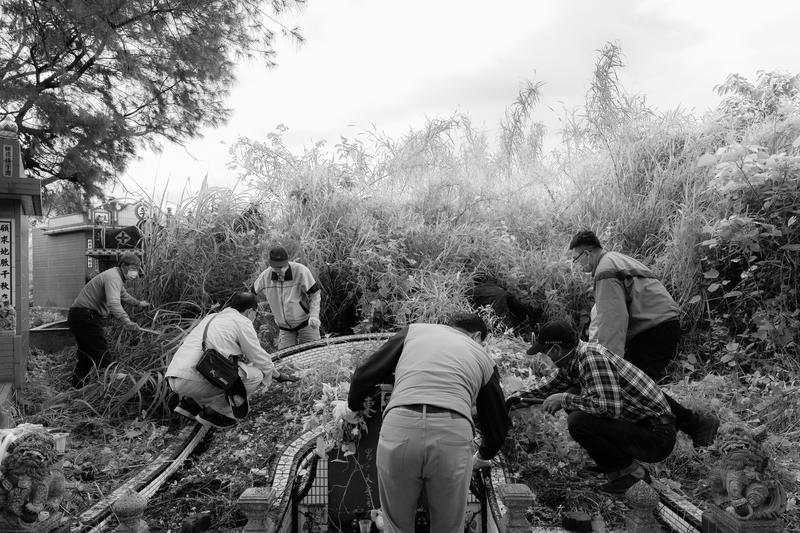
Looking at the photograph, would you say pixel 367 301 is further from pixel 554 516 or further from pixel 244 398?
pixel 554 516

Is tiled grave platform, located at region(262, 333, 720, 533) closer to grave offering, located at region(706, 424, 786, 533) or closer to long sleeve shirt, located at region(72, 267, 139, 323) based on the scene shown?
grave offering, located at region(706, 424, 786, 533)

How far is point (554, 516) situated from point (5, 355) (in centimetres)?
544

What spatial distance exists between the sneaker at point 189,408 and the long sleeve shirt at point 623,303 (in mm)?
3161

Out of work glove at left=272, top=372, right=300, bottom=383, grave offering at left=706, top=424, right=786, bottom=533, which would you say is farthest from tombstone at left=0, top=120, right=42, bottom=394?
grave offering at left=706, top=424, right=786, bottom=533

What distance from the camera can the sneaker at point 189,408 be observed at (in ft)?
15.6

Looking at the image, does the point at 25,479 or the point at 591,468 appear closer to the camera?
the point at 25,479

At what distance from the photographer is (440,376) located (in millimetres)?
2660

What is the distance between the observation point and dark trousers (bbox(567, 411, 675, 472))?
317 cm

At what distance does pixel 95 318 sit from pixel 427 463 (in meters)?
4.90

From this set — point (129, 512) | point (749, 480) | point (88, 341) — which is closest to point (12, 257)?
point (88, 341)

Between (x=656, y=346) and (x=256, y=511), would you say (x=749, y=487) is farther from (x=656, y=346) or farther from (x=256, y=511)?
(x=256, y=511)

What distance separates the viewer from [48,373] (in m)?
6.63

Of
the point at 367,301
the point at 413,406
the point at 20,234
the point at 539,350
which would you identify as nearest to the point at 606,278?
the point at 539,350

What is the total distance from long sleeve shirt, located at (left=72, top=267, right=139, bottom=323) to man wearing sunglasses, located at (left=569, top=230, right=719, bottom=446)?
183 inches
